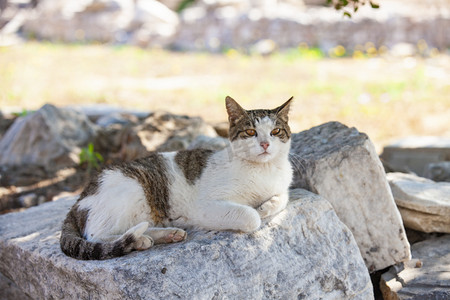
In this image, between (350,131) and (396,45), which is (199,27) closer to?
(396,45)

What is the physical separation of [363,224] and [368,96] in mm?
6081

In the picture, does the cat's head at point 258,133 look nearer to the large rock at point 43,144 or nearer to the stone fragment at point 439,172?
the stone fragment at point 439,172

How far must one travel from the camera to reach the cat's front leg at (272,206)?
2857mm

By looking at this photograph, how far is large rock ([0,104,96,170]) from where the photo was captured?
226 inches

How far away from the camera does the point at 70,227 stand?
2.89 m

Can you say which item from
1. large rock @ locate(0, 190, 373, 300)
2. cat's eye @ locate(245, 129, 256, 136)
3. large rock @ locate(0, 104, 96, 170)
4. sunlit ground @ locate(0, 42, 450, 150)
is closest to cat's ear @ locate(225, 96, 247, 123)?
cat's eye @ locate(245, 129, 256, 136)

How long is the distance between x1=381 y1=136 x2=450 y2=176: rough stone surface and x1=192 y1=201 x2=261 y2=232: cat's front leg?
3464 millimetres

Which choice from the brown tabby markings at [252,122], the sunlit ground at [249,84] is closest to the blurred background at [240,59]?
the sunlit ground at [249,84]

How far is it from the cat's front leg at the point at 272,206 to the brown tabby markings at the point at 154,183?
2.00 ft

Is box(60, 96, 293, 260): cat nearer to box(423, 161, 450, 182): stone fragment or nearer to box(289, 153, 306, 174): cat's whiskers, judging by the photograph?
box(289, 153, 306, 174): cat's whiskers

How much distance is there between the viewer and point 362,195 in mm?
3381

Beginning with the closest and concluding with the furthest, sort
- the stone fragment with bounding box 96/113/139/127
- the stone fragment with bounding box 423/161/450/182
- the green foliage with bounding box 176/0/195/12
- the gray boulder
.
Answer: the stone fragment with bounding box 423/161/450/182 → the gray boulder → the stone fragment with bounding box 96/113/139/127 → the green foliage with bounding box 176/0/195/12

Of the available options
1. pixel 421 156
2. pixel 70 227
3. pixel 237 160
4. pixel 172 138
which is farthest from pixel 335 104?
pixel 70 227

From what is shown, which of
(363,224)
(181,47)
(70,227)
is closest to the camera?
(70,227)
